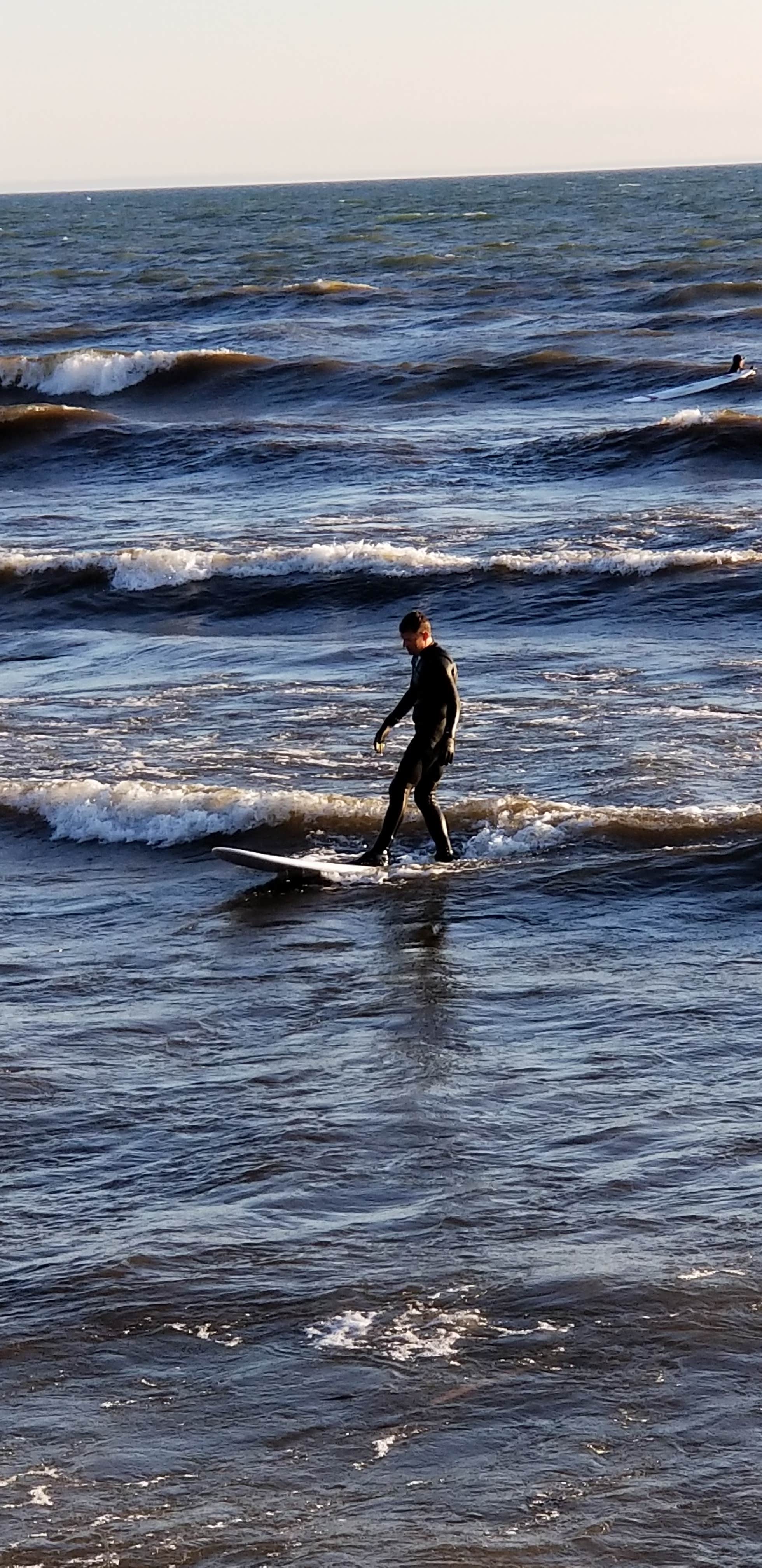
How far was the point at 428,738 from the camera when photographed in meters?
12.5

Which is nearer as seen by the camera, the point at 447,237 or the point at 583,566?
the point at 583,566

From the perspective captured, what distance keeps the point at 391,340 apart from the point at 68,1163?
3756 centimetres

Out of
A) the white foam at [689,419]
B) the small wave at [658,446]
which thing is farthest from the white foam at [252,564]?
the white foam at [689,419]

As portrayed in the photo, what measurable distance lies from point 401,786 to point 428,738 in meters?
0.36

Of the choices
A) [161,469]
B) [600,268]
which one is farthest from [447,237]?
[161,469]

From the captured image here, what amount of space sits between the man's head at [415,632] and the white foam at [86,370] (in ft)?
104

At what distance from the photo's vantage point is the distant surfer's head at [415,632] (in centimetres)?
1215

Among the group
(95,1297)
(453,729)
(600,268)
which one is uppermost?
(600,268)

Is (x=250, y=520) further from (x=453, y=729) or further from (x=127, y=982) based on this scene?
(x=127, y=982)

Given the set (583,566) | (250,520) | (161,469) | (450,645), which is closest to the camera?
(450,645)

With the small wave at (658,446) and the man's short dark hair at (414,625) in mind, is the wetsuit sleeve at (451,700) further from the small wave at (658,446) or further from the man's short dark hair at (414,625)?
the small wave at (658,446)

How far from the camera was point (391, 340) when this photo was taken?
44.3 meters

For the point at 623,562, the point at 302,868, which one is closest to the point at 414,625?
the point at 302,868

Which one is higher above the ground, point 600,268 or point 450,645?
point 600,268
